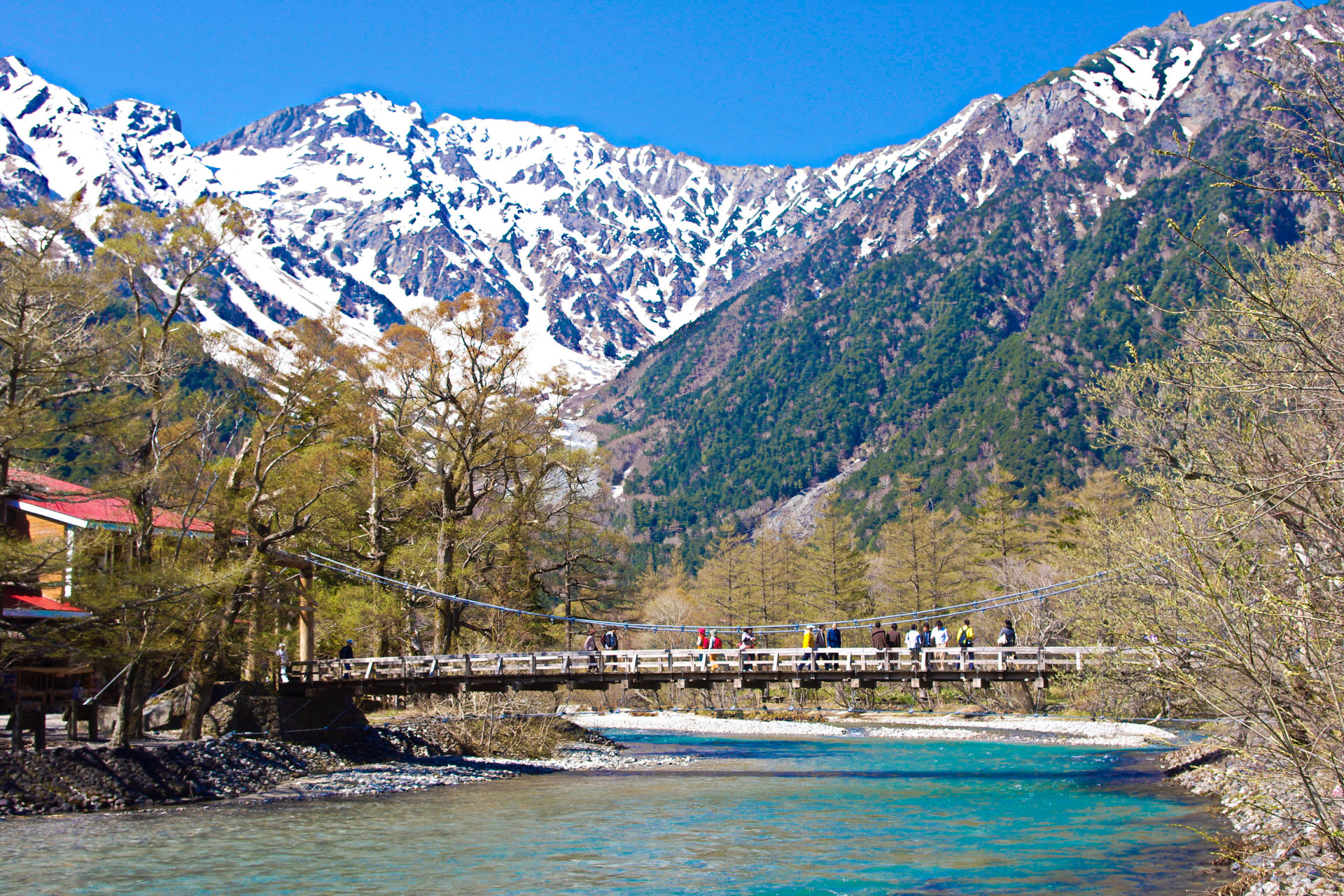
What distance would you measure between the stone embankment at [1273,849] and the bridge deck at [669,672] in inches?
273

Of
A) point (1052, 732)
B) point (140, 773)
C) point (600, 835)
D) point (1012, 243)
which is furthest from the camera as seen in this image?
point (1012, 243)

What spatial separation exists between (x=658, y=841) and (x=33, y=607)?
18.5m

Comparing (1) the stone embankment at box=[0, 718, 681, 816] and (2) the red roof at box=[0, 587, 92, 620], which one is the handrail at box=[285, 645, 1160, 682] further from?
(2) the red roof at box=[0, 587, 92, 620]

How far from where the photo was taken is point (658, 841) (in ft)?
56.4

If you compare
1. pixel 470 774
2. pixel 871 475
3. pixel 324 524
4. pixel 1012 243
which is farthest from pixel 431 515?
pixel 1012 243

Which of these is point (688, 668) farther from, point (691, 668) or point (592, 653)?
point (592, 653)

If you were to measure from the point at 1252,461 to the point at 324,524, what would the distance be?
25.8 m

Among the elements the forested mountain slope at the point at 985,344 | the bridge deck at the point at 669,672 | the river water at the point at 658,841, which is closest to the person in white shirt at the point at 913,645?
the bridge deck at the point at 669,672

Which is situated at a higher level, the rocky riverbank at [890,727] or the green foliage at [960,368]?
the green foliage at [960,368]

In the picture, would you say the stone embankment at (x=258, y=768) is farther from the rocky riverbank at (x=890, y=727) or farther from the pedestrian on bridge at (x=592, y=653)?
the rocky riverbank at (x=890, y=727)

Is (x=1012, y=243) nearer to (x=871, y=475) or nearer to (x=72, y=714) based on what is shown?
(x=871, y=475)

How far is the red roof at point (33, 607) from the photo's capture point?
24.6m

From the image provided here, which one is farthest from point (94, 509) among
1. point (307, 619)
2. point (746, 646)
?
point (746, 646)

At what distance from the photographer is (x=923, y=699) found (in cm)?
5444
